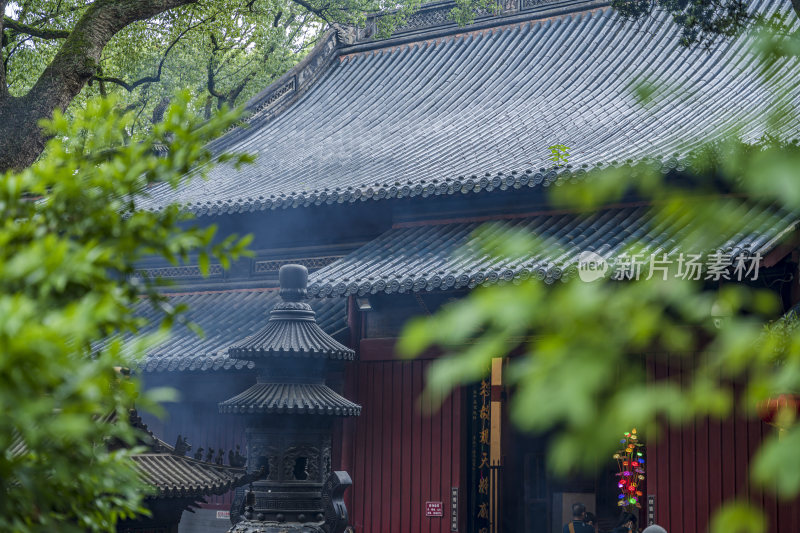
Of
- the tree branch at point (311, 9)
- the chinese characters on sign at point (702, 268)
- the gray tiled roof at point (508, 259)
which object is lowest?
the chinese characters on sign at point (702, 268)

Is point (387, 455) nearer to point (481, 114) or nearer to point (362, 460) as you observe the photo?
point (362, 460)

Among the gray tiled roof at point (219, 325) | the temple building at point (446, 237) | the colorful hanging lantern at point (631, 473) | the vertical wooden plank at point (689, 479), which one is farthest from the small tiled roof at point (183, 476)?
the vertical wooden plank at point (689, 479)

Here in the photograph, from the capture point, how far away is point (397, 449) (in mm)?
9516

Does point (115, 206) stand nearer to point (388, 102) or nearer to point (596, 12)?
point (388, 102)

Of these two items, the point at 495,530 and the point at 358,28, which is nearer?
the point at 495,530

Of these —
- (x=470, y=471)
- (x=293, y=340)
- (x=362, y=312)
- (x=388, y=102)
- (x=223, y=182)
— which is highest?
(x=388, y=102)

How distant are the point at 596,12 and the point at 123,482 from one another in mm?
12781

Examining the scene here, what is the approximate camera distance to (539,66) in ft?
43.2

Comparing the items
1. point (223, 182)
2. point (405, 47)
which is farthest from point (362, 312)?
point (405, 47)

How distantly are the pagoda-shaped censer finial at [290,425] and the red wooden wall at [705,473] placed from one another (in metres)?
2.95

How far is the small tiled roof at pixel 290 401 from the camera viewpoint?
7.31 m

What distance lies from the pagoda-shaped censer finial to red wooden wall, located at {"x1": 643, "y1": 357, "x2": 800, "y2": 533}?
295 centimetres

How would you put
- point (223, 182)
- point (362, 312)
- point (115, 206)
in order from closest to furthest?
point (115, 206)
point (362, 312)
point (223, 182)

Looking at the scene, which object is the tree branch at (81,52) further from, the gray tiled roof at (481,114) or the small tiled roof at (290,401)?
the small tiled roof at (290,401)
